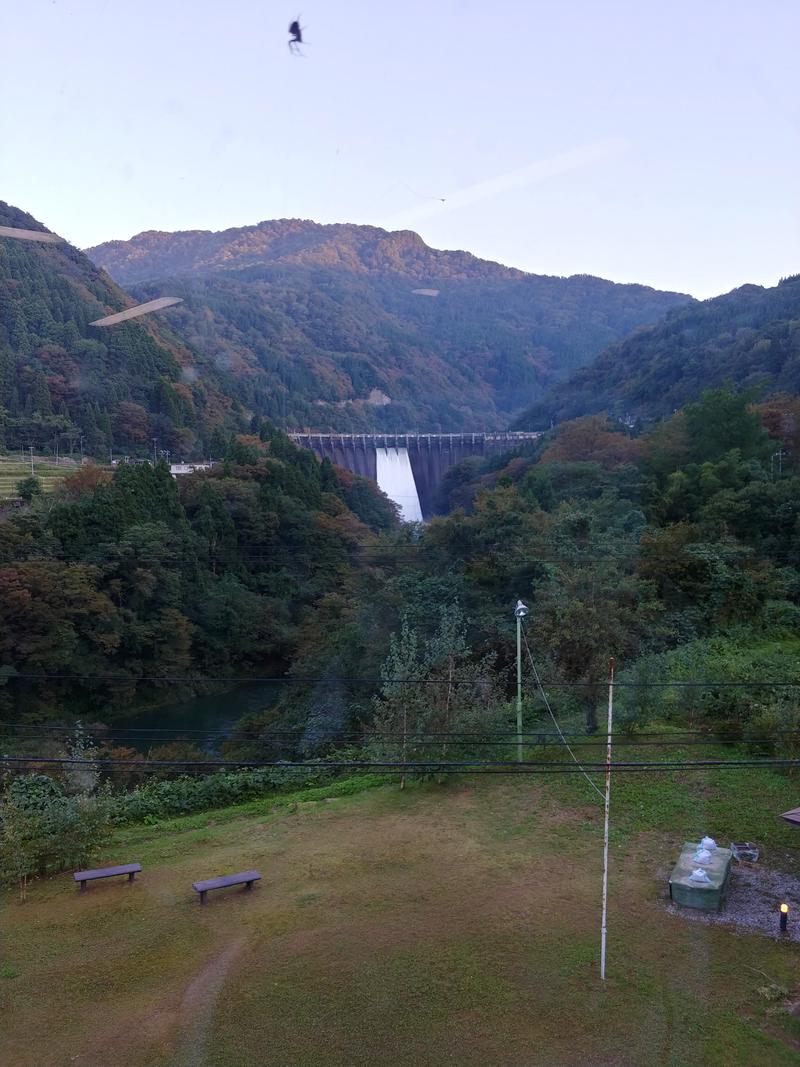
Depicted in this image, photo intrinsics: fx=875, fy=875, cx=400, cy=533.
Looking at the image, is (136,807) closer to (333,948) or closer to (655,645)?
(333,948)

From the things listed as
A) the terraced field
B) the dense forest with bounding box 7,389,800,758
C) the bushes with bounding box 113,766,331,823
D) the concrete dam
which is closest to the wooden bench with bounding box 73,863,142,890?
the bushes with bounding box 113,766,331,823

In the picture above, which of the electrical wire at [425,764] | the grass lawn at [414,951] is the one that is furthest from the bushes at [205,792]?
the electrical wire at [425,764]

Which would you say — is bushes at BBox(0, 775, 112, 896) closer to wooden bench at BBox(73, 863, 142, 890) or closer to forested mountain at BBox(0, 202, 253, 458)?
wooden bench at BBox(73, 863, 142, 890)

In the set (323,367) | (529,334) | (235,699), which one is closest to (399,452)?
(323,367)

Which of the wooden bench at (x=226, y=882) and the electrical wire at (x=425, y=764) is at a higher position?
the electrical wire at (x=425, y=764)

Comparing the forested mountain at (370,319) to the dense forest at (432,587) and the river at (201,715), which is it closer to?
the dense forest at (432,587)

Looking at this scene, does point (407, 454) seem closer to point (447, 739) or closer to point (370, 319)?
point (370, 319)
